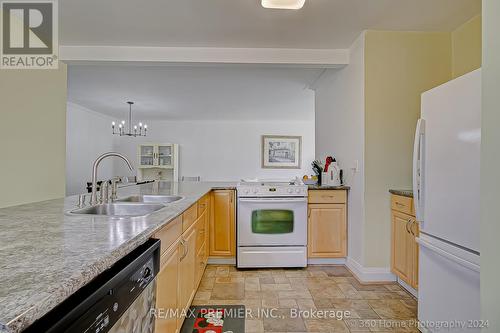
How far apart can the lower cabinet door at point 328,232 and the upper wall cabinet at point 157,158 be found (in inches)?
190

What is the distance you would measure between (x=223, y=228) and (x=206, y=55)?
6.47 ft

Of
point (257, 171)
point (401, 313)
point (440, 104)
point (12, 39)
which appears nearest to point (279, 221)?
point (401, 313)

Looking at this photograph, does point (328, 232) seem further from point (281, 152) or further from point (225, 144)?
point (225, 144)

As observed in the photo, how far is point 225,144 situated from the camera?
7332mm

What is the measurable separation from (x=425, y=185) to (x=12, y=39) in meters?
3.72

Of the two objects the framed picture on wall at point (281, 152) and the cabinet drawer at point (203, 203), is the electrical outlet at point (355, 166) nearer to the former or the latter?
the cabinet drawer at point (203, 203)

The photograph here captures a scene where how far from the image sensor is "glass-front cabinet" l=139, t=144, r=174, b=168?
23.2 feet

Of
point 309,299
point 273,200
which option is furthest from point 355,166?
point 309,299

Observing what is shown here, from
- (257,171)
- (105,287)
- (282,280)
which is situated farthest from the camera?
(257,171)

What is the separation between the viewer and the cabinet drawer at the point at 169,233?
129cm

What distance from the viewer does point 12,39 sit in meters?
2.59

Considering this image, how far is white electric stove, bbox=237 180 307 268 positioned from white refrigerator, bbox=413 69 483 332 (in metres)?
1.41

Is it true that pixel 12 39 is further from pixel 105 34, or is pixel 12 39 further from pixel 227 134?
pixel 227 134

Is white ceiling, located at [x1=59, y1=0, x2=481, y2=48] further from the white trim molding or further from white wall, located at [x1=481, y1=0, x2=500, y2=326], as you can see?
white wall, located at [x1=481, y1=0, x2=500, y2=326]
